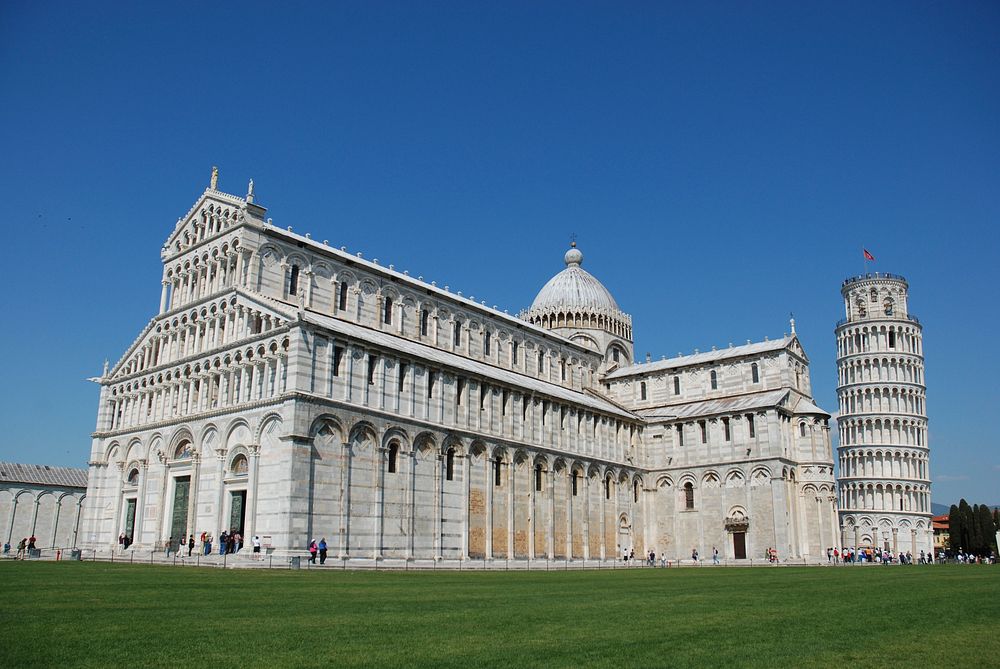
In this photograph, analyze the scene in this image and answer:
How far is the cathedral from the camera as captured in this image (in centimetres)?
4062

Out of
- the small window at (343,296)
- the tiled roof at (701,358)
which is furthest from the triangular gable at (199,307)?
the tiled roof at (701,358)

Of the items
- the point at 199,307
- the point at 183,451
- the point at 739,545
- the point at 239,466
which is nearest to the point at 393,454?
the point at 239,466

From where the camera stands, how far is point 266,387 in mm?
41000

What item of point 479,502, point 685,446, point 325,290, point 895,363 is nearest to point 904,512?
point 895,363

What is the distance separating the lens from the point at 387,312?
53656mm

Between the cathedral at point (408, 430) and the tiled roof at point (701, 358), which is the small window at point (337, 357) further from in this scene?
the tiled roof at point (701, 358)

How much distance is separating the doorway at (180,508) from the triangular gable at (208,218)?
1460 centimetres

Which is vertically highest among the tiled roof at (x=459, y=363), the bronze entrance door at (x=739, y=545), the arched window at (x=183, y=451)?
the tiled roof at (x=459, y=363)

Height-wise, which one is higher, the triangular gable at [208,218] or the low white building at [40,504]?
the triangular gable at [208,218]

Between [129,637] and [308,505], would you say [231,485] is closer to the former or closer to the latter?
[308,505]

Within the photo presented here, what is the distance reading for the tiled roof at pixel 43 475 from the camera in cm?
6594

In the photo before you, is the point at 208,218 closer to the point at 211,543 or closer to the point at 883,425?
the point at 211,543

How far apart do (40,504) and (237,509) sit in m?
36.3

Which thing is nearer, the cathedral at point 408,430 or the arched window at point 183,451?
the cathedral at point 408,430
